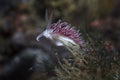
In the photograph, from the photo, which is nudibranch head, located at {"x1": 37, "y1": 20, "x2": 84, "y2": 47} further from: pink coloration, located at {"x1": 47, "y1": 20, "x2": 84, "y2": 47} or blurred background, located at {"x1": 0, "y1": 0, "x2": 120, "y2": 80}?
blurred background, located at {"x1": 0, "y1": 0, "x2": 120, "y2": 80}

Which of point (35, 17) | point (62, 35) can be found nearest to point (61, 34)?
point (62, 35)

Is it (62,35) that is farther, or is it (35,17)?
(35,17)

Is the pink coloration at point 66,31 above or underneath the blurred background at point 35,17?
underneath

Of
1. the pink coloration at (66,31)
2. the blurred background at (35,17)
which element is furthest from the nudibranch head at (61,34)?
the blurred background at (35,17)

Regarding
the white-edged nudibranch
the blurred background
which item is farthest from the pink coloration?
the blurred background

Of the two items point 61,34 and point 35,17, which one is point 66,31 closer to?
point 61,34

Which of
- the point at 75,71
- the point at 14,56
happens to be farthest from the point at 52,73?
the point at 14,56

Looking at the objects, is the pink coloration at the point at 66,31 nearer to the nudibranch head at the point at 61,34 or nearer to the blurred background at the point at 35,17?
the nudibranch head at the point at 61,34
